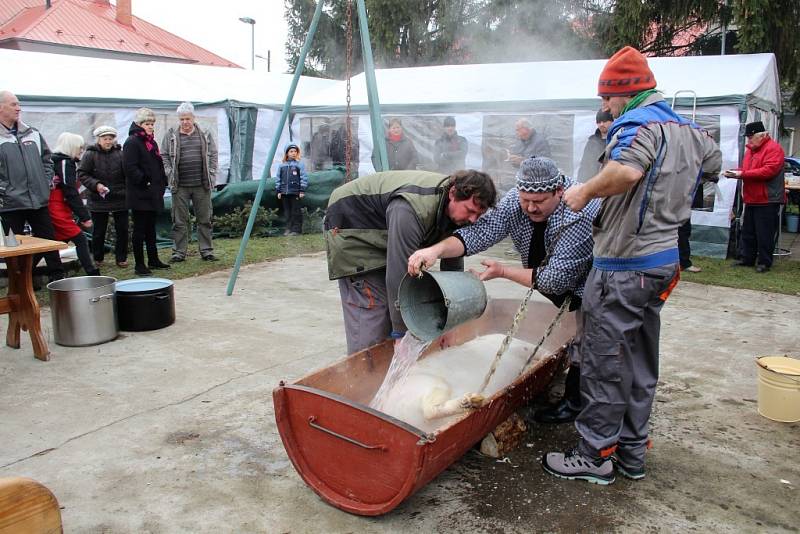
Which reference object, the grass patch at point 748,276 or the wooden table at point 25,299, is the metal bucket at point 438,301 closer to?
the wooden table at point 25,299

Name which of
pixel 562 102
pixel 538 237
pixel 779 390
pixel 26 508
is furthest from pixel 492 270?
pixel 562 102

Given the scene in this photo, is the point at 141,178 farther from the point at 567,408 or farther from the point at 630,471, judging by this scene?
the point at 630,471

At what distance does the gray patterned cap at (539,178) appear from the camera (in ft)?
9.80

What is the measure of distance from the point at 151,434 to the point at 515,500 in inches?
77.2

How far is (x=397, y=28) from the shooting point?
20.5 metres

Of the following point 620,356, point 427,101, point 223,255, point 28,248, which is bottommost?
point 223,255

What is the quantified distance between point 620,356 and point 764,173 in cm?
608

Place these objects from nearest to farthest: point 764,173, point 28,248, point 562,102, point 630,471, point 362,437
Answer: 1. point 362,437
2. point 630,471
3. point 28,248
4. point 764,173
5. point 562,102

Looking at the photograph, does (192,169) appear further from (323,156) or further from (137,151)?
(323,156)

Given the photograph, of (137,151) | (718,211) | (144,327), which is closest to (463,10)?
(718,211)

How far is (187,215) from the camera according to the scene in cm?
796

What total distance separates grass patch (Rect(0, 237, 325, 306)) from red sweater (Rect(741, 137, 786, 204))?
562 centimetres

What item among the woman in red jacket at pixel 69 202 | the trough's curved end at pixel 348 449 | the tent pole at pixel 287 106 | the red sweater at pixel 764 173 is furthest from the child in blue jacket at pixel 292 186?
the trough's curved end at pixel 348 449

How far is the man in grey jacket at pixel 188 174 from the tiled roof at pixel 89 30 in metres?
24.4
